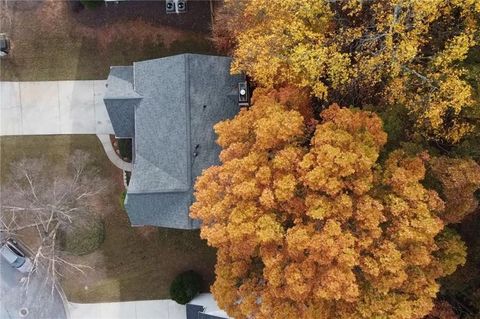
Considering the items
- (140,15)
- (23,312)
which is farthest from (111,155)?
(23,312)

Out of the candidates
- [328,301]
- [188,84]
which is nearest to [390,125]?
[328,301]

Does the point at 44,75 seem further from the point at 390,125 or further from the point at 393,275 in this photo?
the point at 393,275

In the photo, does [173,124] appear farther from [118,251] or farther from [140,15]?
[118,251]

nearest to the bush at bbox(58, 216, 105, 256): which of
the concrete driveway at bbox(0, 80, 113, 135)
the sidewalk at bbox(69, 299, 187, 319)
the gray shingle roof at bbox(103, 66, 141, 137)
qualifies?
the sidewalk at bbox(69, 299, 187, 319)

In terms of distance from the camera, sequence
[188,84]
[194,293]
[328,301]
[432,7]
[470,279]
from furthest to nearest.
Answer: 1. [194,293]
2. [188,84]
3. [470,279]
4. [328,301]
5. [432,7]

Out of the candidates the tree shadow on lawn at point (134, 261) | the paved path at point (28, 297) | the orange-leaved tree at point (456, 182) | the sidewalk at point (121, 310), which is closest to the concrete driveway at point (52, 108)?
the tree shadow on lawn at point (134, 261)

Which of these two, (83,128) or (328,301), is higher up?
(83,128)
